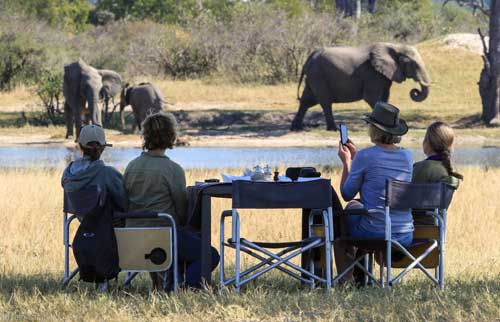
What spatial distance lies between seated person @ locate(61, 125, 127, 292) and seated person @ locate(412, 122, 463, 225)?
75.1 inches

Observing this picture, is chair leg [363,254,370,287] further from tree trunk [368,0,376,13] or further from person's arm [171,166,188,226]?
tree trunk [368,0,376,13]

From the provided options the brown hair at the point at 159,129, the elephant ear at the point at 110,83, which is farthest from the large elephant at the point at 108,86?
the brown hair at the point at 159,129

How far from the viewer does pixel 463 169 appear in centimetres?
1641

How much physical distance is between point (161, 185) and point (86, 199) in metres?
0.49

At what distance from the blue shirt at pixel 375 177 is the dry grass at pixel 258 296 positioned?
16.9 inches

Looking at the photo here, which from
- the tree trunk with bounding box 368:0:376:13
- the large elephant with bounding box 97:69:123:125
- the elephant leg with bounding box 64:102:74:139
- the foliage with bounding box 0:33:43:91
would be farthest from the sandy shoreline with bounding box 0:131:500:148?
the tree trunk with bounding box 368:0:376:13

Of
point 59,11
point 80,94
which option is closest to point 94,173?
point 80,94

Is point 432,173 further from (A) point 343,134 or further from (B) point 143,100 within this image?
(B) point 143,100

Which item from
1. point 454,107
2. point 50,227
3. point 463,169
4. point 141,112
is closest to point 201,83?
point 454,107

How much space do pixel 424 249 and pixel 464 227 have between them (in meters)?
3.36

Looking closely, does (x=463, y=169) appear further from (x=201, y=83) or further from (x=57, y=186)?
(x=201, y=83)

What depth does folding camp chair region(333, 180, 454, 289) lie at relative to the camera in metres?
7.37

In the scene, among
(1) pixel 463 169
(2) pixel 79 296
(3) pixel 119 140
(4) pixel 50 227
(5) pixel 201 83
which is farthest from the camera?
(5) pixel 201 83

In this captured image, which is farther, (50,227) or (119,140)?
(119,140)
